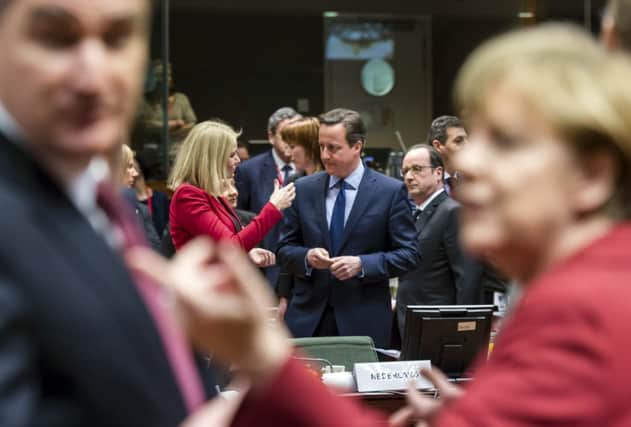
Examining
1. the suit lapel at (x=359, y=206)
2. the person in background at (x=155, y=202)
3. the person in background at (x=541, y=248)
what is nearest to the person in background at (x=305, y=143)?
the suit lapel at (x=359, y=206)

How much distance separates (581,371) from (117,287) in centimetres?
44

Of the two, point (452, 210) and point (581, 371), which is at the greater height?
point (581, 371)

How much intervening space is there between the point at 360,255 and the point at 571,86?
469 centimetres

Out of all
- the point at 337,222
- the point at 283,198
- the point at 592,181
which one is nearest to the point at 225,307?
the point at 592,181

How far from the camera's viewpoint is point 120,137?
1.19m

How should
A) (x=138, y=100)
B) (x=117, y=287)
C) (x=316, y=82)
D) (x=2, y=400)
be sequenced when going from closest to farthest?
(x=2, y=400), (x=117, y=287), (x=138, y=100), (x=316, y=82)

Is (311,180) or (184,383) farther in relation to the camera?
(311,180)

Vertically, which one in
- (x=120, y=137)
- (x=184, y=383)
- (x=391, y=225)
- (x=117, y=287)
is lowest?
(x=391, y=225)

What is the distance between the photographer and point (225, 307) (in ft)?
3.36

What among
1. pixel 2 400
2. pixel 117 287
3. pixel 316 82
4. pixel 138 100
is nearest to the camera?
pixel 2 400

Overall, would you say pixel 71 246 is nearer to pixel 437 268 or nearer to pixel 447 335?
pixel 447 335

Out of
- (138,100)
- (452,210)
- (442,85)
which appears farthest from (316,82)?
(138,100)

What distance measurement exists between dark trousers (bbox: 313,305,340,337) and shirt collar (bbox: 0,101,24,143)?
4799mm

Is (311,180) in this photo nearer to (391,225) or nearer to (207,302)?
(391,225)
